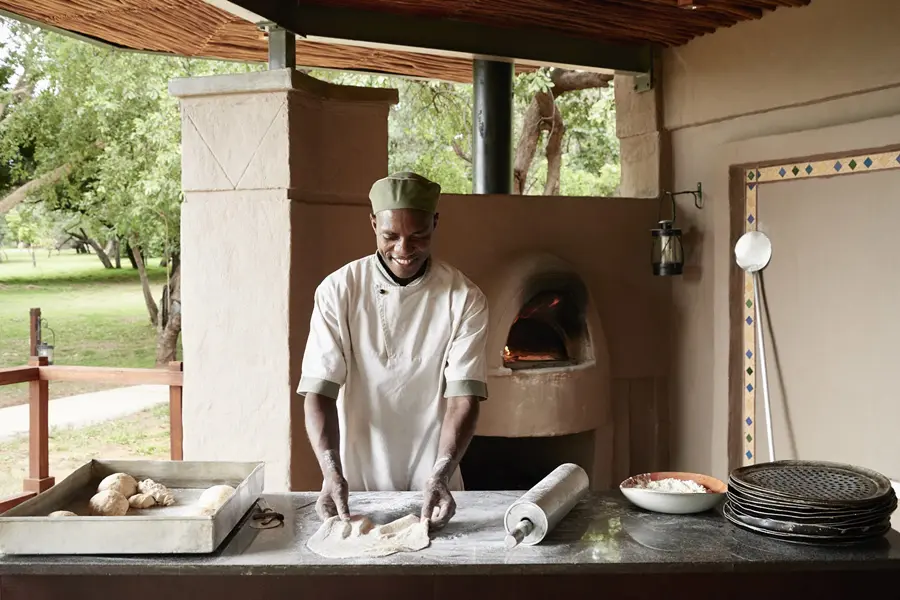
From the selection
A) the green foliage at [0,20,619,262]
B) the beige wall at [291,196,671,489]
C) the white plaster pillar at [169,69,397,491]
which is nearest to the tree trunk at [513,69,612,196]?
the green foliage at [0,20,619,262]

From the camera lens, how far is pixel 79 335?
43.5 ft

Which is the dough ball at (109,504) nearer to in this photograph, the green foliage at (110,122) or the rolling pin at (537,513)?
the rolling pin at (537,513)

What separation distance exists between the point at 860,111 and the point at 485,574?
3229 millimetres

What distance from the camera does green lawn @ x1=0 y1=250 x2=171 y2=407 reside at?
12.4 metres

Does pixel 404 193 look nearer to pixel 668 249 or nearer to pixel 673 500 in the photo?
pixel 673 500

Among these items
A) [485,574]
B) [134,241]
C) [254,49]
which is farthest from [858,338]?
[134,241]

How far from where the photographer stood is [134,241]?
40.7 ft

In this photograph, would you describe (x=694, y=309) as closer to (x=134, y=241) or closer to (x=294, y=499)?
(x=294, y=499)

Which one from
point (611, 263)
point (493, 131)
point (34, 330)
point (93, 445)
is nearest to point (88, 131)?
point (93, 445)

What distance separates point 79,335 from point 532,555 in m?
12.8

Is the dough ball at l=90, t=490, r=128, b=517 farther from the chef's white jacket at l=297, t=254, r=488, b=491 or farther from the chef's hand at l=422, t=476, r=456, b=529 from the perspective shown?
the chef's hand at l=422, t=476, r=456, b=529

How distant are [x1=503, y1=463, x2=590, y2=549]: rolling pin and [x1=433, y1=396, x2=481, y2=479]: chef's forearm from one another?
37cm

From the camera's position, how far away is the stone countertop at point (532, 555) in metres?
1.99

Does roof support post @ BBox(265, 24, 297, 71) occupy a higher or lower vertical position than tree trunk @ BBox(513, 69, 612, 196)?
lower
